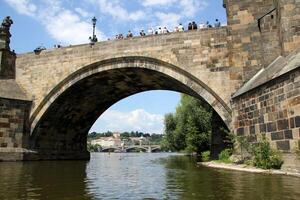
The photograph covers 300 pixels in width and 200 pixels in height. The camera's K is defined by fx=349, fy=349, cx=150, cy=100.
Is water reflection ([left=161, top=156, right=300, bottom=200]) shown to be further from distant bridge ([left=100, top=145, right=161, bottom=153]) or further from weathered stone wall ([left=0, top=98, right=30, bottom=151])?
distant bridge ([left=100, top=145, right=161, bottom=153])

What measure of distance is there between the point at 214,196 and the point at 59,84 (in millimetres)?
15607

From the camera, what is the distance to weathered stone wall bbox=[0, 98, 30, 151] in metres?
20.8

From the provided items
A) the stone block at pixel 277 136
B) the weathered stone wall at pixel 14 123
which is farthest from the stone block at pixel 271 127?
the weathered stone wall at pixel 14 123

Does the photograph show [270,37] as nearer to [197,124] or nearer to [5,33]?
[197,124]

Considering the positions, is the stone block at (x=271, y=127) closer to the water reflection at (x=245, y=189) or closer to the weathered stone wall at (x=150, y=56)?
the water reflection at (x=245, y=189)

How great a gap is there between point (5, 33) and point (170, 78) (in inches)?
448

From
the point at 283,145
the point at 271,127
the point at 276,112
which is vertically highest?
the point at 276,112

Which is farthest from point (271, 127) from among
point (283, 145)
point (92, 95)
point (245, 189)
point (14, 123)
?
point (14, 123)

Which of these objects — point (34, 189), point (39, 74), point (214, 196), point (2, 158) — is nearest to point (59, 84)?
point (39, 74)

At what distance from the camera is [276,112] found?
11.6m

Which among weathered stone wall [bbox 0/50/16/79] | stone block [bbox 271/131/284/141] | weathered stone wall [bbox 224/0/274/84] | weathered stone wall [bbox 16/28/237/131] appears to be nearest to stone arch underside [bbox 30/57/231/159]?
weathered stone wall [bbox 16/28/237/131]

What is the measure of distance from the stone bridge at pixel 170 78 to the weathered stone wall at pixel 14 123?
57 millimetres

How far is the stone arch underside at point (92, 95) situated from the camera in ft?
58.2

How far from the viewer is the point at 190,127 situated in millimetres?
28594
